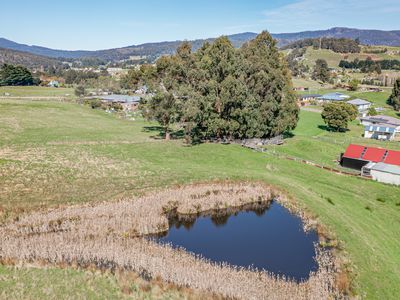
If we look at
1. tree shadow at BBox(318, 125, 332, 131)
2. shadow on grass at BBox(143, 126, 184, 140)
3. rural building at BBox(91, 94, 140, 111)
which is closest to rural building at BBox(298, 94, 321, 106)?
tree shadow at BBox(318, 125, 332, 131)

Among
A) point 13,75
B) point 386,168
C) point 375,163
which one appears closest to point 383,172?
point 386,168

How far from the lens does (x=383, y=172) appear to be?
158 ft

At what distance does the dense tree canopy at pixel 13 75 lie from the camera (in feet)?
536

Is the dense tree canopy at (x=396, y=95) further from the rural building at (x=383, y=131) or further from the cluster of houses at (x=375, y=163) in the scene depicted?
the cluster of houses at (x=375, y=163)

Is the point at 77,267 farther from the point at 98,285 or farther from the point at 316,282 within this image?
the point at 316,282

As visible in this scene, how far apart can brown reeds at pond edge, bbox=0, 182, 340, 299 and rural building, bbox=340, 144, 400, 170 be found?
76.4 feet

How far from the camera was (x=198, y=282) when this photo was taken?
22969 millimetres

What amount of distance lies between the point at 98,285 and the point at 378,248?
23.6 meters

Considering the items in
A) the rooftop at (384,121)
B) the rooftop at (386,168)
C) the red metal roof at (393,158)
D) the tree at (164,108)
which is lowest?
the rooftop at (384,121)

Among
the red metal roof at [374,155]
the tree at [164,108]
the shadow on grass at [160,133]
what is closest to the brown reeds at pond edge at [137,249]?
the red metal roof at [374,155]

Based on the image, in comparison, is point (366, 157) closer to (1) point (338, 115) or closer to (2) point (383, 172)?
(2) point (383, 172)

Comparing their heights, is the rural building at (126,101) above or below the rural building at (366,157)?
above

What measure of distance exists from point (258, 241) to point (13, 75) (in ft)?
560

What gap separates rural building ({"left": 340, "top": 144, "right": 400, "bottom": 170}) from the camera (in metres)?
51.6
